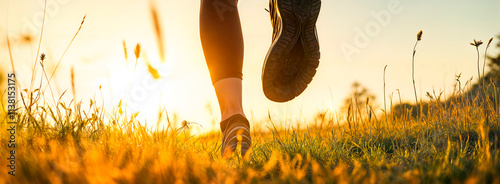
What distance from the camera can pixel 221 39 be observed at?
2012 millimetres

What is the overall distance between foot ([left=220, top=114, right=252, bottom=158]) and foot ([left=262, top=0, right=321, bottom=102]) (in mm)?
→ 336

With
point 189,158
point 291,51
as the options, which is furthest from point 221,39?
point 189,158

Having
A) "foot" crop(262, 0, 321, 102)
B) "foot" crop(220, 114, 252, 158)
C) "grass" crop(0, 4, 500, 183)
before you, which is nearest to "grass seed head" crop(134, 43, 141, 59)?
"grass" crop(0, 4, 500, 183)

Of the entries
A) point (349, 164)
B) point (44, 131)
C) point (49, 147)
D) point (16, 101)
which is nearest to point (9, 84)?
point (16, 101)

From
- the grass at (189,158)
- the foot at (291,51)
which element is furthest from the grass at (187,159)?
the foot at (291,51)

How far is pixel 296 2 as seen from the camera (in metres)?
2.08

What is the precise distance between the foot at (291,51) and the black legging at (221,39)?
20 cm

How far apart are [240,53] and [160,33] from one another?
0.76 m

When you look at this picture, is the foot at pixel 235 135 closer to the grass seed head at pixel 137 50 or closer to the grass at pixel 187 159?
the grass at pixel 187 159

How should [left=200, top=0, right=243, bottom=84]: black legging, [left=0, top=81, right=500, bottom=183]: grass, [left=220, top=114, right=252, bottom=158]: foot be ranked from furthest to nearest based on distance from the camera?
[left=200, top=0, right=243, bottom=84]: black legging < [left=220, top=114, right=252, bottom=158]: foot < [left=0, top=81, right=500, bottom=183]: grass

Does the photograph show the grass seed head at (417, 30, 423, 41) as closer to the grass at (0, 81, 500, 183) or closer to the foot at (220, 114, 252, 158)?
the grass at (0, 81, 500, 183)

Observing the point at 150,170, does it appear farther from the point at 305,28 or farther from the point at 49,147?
the point at 305,28

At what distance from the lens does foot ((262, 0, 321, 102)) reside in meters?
2.07

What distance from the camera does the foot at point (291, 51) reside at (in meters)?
2.07
